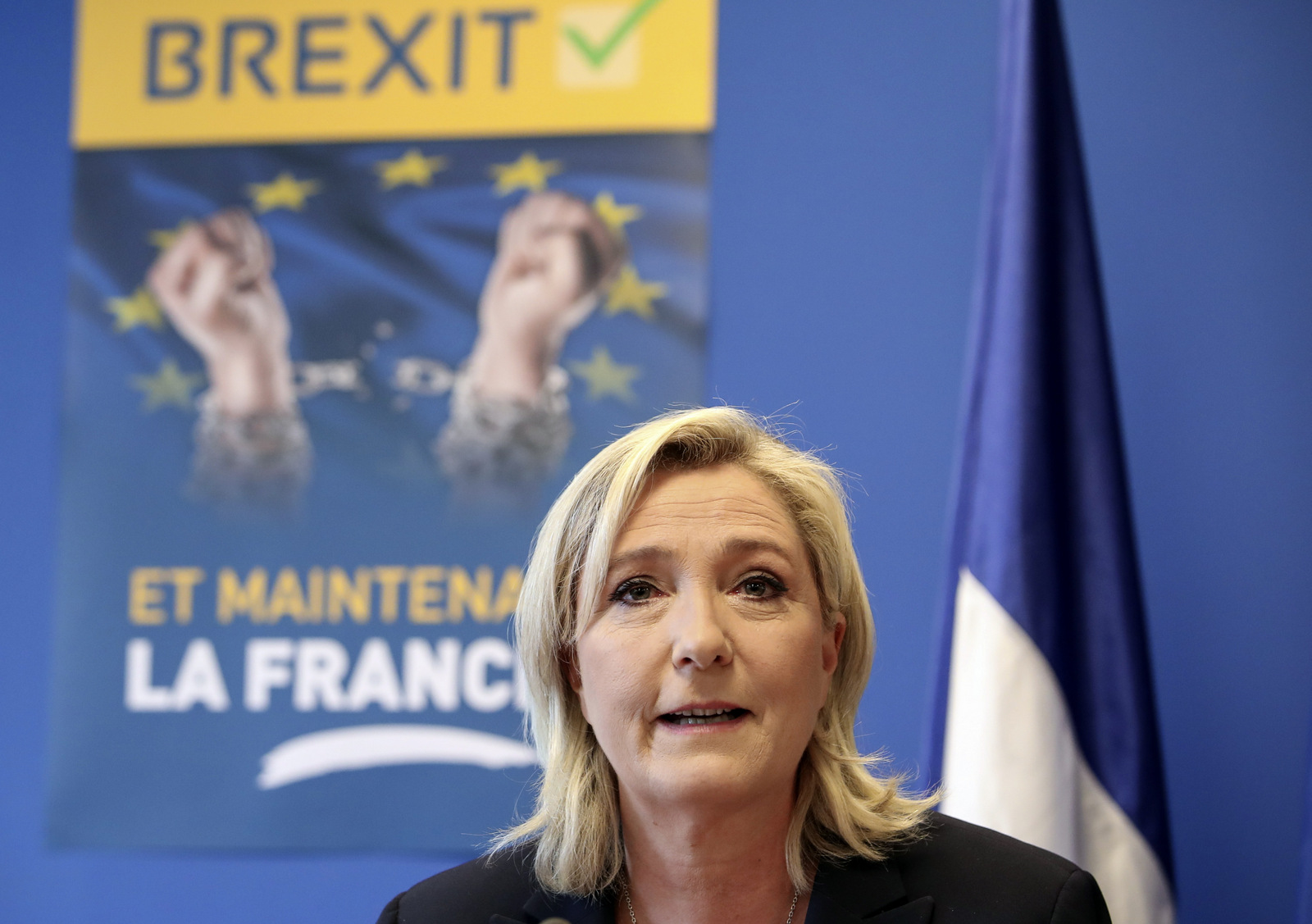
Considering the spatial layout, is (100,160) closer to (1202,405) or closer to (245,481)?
(245,481)

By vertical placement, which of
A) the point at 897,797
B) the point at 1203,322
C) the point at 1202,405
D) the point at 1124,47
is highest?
the point at 1124,47

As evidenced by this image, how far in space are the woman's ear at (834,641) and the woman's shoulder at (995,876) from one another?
0.23 m

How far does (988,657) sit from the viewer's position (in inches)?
87.4

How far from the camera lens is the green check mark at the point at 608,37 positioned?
283 cm

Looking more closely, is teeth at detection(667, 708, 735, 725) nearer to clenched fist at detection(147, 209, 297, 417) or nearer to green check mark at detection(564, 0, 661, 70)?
clenched fist at detection(147, 209, 297, 417)

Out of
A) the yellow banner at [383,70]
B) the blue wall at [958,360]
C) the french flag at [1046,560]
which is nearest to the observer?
the french flag at [1046,560]

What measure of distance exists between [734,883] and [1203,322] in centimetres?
157

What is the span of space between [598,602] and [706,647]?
0.19 meters

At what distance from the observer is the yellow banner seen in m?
2.83

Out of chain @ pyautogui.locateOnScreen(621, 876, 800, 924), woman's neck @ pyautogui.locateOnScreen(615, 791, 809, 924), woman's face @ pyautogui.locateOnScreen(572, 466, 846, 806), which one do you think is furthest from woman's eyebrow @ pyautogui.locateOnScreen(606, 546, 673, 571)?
chain @ pyautogui.locateOnScreen(621, 876, 800, 924)

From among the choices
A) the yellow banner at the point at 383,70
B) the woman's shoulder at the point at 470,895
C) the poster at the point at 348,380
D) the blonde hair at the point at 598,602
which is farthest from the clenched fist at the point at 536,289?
the woman's shoulder at the point at 470,895

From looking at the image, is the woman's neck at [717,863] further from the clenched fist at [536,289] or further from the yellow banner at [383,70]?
the yellow banner at [383,70]

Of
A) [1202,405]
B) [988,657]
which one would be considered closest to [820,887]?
[988,657]

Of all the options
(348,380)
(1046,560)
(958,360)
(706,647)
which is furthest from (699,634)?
(348,380)
